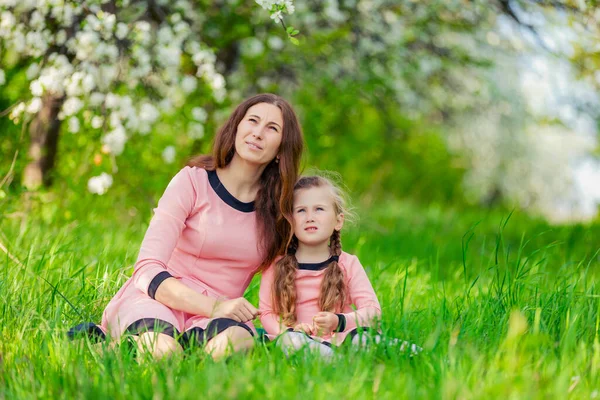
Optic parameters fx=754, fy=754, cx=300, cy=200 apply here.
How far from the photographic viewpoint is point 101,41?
15.5 feet

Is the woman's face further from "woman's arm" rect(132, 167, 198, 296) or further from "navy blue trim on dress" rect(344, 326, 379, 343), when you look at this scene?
"navy blue trim on dress" rect(344, 326, 379, 343)

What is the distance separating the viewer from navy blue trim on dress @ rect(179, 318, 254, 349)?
2.56m

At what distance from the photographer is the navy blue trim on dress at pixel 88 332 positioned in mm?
2588

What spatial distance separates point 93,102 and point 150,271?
7.77 feet

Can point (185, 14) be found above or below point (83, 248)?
above

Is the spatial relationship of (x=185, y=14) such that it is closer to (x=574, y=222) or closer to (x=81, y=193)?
(x=81, y=193)

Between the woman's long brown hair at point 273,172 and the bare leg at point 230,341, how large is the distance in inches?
21.3

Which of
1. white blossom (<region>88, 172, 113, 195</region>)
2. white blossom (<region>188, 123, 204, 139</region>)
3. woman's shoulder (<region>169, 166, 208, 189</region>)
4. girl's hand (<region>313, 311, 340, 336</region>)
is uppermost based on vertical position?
white blossom (<region>188, 123, 204, 139</region>)

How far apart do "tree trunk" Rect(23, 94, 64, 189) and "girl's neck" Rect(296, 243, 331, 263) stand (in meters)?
2.99

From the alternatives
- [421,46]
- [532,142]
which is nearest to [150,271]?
[421,46]

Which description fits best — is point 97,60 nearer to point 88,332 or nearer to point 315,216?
point 315,216

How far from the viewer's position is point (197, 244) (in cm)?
298

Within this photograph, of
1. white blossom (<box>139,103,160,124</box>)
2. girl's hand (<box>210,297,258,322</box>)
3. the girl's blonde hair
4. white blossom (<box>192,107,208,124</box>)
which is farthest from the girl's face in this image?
white blossom (<box>192,107,208,124</box>)

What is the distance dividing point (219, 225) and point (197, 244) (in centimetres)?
11
